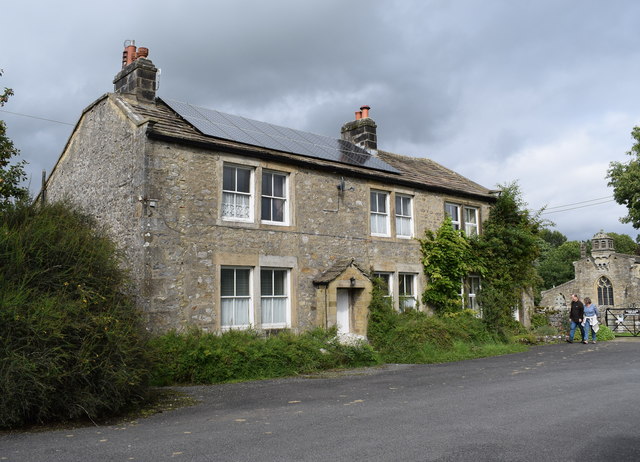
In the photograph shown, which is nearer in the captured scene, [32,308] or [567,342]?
[32,308]

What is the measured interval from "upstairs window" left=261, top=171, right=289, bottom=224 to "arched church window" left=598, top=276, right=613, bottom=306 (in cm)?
4112

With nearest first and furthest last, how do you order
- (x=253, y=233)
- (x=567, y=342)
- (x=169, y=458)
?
(x=169, y=458), (x=253, y=233), (x=567, y=342)

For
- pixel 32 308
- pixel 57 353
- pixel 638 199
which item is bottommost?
pixel 57 353

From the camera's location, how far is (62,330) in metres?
7.06

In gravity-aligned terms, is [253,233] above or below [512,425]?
above

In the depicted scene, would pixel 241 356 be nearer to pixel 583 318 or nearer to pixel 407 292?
pixel 407 292

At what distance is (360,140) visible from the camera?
2073cm

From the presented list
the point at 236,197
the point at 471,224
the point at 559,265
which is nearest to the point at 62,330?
the point at 236,197

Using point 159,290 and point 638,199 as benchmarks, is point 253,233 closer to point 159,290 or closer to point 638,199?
point 159,290

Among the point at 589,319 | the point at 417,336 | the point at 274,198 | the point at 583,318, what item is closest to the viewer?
the point at 274,198

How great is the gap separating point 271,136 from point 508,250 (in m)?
9.99

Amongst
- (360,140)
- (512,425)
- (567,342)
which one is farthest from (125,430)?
(567,342)

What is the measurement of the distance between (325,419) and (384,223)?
10679 mm

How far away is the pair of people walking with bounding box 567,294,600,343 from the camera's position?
61.6 ft
